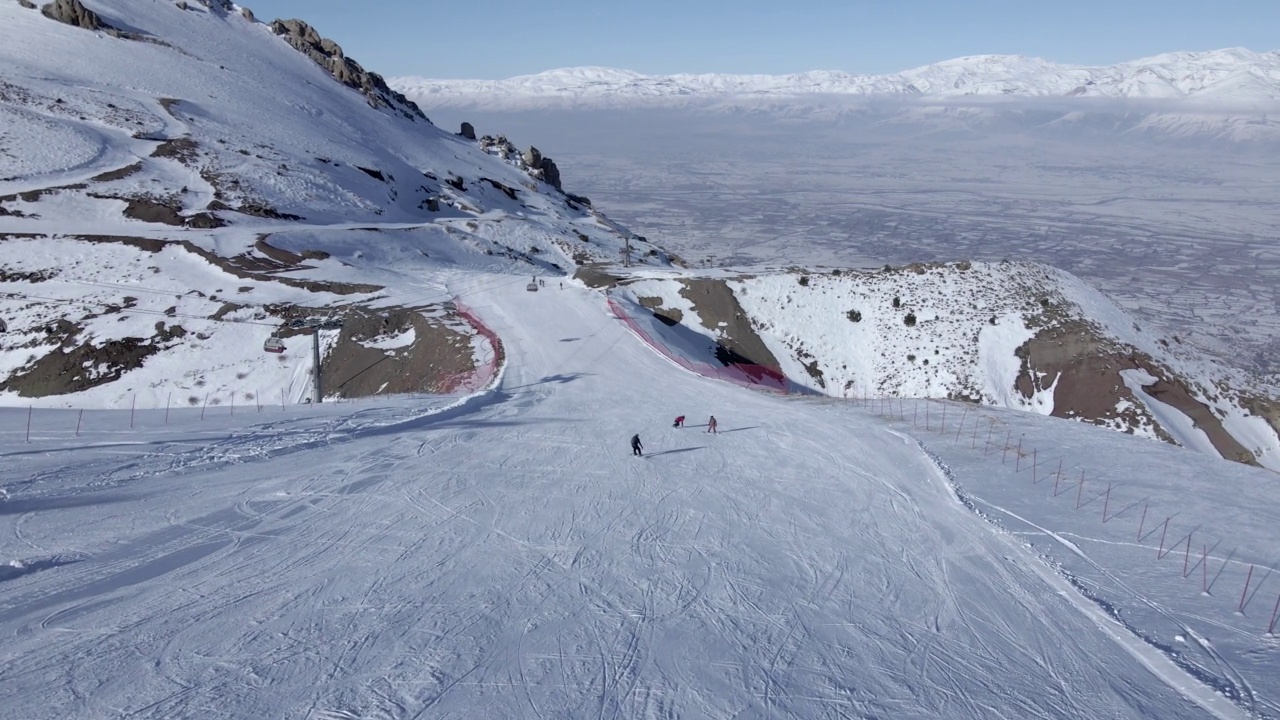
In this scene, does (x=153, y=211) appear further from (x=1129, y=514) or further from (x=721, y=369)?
(x=1129, y=514)

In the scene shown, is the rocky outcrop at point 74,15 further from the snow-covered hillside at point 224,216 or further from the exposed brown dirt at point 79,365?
the exposed brown dirt at point 79,365

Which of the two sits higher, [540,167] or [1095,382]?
[540,167]

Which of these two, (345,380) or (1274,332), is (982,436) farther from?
(1274,332)

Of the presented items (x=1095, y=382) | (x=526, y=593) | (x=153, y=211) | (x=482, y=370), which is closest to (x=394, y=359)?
(x=482, y=370)

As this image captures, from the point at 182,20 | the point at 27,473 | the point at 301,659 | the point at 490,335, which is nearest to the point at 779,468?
the point at 301,659

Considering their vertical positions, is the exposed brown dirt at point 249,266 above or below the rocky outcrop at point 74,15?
below

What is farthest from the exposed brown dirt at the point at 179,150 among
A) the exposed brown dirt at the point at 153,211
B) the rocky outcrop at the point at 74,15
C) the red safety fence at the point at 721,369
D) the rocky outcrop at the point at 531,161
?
the rocky outcrop at the point at 531,161
